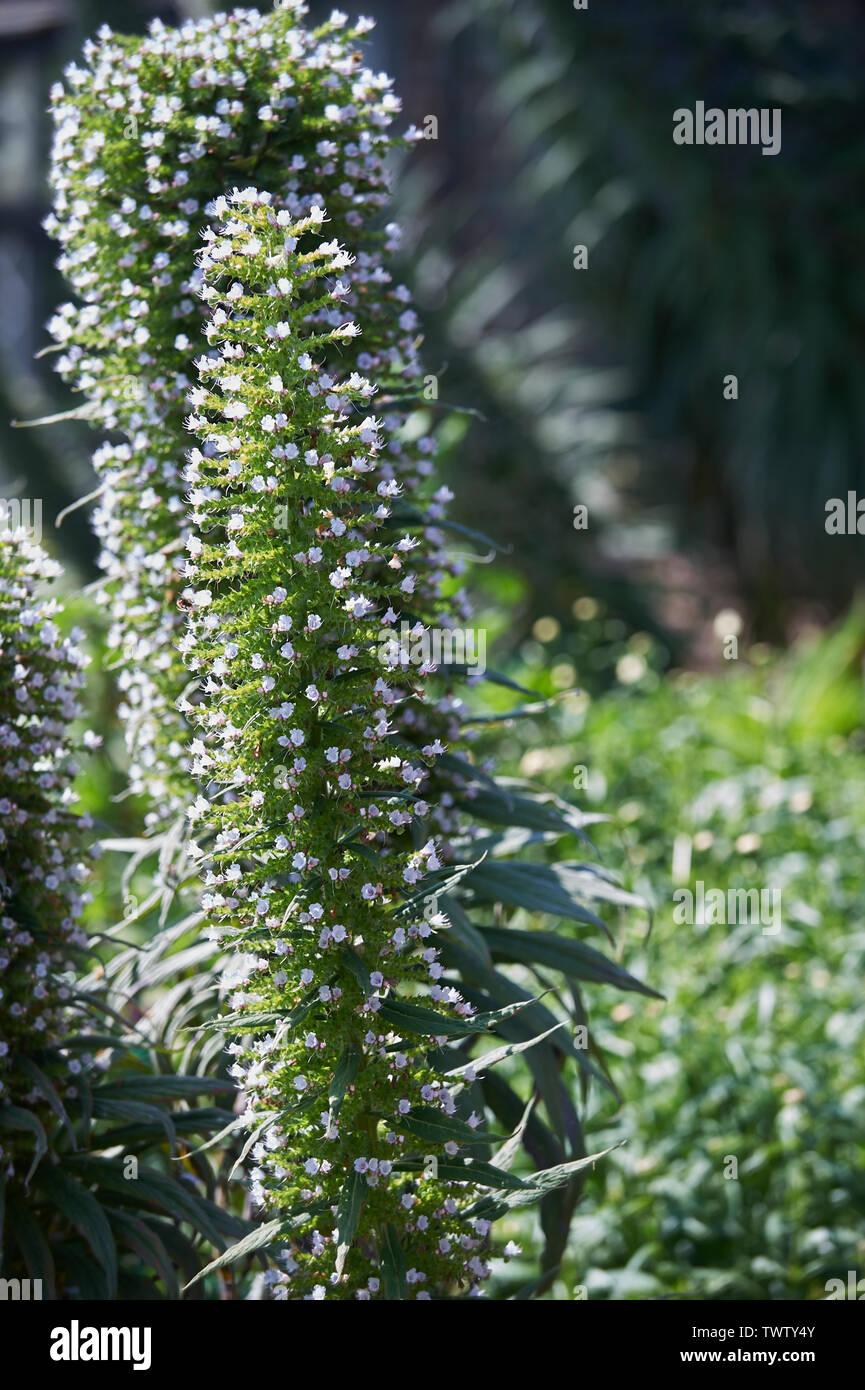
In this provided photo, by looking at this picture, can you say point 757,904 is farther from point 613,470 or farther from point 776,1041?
point 613,470

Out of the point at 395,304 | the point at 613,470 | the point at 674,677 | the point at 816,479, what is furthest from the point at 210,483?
the point at 613,470

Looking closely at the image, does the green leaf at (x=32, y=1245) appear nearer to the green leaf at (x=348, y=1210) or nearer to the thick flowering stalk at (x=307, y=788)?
the thick flowering stalk at (x=307, y=788)

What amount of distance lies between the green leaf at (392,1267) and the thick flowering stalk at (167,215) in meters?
0.89

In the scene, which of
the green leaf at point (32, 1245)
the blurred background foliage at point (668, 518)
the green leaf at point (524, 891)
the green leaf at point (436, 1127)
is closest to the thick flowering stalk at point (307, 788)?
the green leaf at point (436, 1127)

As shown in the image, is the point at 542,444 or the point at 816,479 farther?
the point at 816,479

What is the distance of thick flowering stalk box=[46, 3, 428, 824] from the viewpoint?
2379 millimetres

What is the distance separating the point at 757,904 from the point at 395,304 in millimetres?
2298

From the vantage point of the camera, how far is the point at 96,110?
2.49 m

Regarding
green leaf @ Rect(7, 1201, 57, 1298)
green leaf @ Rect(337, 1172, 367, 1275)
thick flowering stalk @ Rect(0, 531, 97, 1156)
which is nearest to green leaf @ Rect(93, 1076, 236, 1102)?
thick flowering stalk @ Rect(0, 531, 97, 1156)

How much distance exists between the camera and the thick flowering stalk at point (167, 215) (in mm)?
2379

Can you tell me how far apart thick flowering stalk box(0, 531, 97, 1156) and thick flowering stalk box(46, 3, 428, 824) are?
0.19m

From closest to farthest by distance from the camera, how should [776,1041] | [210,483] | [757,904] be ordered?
[210,483] < [776,1041] < [757,904]

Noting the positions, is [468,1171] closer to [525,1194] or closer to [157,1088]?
[525,1194]

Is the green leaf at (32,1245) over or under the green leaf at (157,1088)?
under
